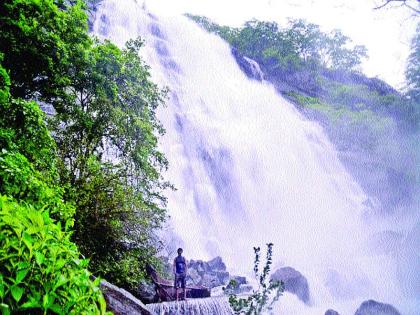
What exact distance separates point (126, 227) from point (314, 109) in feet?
124

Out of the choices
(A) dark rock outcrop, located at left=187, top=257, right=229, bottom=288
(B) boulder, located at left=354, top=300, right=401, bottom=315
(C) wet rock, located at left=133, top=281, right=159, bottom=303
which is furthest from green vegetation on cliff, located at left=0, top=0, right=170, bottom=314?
(B) boulder, located at left=354, top=300, right=401, bottom=315

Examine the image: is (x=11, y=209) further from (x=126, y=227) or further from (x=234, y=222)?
(x=234, y=222)

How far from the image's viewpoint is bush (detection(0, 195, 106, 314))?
129cm

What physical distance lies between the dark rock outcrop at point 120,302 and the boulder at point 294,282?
10.3m

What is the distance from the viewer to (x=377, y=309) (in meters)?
11.0

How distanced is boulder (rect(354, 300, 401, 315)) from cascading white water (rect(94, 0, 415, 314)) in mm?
2203

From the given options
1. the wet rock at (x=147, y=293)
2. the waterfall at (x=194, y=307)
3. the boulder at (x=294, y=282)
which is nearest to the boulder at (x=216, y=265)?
the boulder at (x=294, y=282)

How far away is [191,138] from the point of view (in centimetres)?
2116

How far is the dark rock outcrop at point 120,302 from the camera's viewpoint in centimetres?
384

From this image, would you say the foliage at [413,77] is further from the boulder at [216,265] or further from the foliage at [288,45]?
the boulder at [216,265]

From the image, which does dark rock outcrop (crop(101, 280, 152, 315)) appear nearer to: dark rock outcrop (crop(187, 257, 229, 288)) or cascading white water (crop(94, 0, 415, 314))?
dark rock outcrop (crop(187, 257, 229, 288))

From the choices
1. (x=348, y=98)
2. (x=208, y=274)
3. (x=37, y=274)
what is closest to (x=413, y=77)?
(x=348, y=98)

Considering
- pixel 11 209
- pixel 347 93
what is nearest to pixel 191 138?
pixel 11 209

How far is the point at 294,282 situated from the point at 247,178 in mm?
9861
